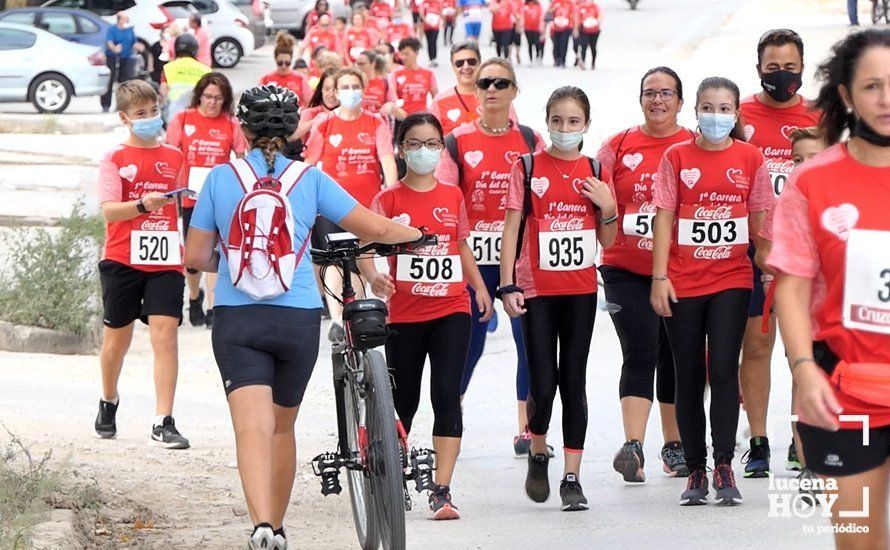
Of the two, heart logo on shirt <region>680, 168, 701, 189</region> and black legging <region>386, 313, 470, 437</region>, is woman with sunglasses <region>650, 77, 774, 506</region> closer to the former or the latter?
heart logo on shirt <region>680, 168, 701, 189</region>

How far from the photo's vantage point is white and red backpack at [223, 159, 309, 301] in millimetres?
6547

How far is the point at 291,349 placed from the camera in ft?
21.8

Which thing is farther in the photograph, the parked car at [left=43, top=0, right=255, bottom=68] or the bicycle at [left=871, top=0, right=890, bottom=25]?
the bicycle at [left=871, top=0, right=890, bottom=25]

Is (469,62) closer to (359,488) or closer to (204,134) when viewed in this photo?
(204,134)

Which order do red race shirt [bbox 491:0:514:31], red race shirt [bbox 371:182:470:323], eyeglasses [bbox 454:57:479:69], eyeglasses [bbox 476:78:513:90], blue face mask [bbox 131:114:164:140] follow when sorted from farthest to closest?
red race shirt [bbox 491:0:514:31]
eyeglasses [bbox 454:57:479:69]
blue face mask [bbox 131:114:164:140]
eyeglasses [bbox 476:78:513:90]
red race shirt [bbox 371:182:470:323]

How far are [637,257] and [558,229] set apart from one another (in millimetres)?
648

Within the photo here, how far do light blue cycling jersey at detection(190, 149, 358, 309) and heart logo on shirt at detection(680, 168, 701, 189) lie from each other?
6.58ft

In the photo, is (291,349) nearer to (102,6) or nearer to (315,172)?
(315,172)

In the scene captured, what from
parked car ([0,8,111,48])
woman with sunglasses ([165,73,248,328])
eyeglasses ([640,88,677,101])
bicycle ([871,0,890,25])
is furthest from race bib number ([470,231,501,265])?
bicycle ([871,0,890,25])

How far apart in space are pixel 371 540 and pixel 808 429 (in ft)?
8.37

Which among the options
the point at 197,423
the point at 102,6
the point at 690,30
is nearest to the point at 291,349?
the point at 197,423

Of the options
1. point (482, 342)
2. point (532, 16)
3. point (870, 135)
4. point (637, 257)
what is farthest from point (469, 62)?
point (532, 16)

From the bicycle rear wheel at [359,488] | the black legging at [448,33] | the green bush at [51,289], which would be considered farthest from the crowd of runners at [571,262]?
the black legging at [448,33]

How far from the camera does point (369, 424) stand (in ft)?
21.9
